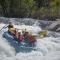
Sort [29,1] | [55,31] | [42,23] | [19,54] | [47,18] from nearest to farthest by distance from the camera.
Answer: [19,54]
[55,31]
[42,23]
[47,18]
[29,1]

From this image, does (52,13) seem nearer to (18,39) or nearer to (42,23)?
(42,23)

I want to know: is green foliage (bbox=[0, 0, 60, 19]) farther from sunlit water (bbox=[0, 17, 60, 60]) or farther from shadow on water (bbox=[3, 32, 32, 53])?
shadow on water (bbox=[3, 32, 32, 53])

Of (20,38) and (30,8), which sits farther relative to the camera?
(30,8)

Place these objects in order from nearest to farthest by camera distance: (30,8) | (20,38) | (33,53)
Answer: (33,53) < (20,38) < (30,8)

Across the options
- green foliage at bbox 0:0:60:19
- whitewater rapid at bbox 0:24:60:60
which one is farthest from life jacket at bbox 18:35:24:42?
green foliage at bbox 0:0:60:19

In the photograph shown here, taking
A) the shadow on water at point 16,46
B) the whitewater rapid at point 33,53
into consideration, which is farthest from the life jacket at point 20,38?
the whitewater rapid at point 33,53

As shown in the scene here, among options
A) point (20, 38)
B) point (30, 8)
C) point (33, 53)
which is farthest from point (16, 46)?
point (30, 8)

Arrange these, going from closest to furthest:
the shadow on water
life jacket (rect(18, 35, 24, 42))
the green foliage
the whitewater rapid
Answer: the whitewater rapid
the shadow on water
life jacket (rect(18, 35, 24, 42))
the green foliage

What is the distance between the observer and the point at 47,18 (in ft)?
33.9

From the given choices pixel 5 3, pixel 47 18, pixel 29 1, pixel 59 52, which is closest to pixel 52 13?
pixel 47 18

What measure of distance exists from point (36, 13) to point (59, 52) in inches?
215

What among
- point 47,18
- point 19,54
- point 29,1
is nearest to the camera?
point 19,54

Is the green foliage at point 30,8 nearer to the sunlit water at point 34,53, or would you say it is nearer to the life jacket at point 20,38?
the sunlit water at point 34,53

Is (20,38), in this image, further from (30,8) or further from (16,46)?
(30,8)
